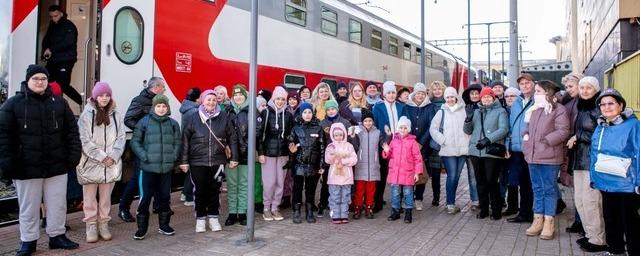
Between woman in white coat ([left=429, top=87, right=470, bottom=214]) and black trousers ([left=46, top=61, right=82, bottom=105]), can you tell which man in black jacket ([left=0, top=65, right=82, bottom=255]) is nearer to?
black trousers ([left=46, top=61, right=82, bottom=105])

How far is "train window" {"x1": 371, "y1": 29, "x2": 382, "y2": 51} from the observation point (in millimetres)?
14235

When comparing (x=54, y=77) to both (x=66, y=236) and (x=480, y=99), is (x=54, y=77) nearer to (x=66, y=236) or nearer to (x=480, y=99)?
(x=66, y=236)

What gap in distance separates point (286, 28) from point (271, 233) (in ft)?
17.4

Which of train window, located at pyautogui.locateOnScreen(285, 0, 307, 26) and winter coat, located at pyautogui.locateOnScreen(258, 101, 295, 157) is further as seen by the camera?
train window, located at pyautogui.locateOnScreen(285, 0, 307, 26)

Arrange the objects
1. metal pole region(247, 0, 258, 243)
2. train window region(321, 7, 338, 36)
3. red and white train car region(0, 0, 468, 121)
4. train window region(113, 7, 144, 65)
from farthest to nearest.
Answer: train window region(321, 7, 338, 36)
train window region(113, 7, 144, 65)
red and white train car region(0, 0, 468, 121)
metal pole region(247, 0, 258, 243)

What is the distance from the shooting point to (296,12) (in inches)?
420

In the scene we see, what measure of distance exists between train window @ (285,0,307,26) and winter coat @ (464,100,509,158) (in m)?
4.81

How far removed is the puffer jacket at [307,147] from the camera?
21.9 feet

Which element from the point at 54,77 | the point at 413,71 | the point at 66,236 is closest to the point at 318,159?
the point at 66,236

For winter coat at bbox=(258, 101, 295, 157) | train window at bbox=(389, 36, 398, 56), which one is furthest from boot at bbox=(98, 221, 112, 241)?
train window at bbox=(389, 36, 398, 56)

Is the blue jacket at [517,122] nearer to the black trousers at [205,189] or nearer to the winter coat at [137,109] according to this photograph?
the black trousers at [205,189]

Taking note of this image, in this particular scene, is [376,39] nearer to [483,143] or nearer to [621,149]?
[483,143]

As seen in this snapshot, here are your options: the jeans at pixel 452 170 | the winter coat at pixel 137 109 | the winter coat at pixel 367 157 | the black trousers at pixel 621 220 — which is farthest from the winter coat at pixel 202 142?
the black trousers at pixel 621 220

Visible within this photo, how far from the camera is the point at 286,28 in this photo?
1030cm
